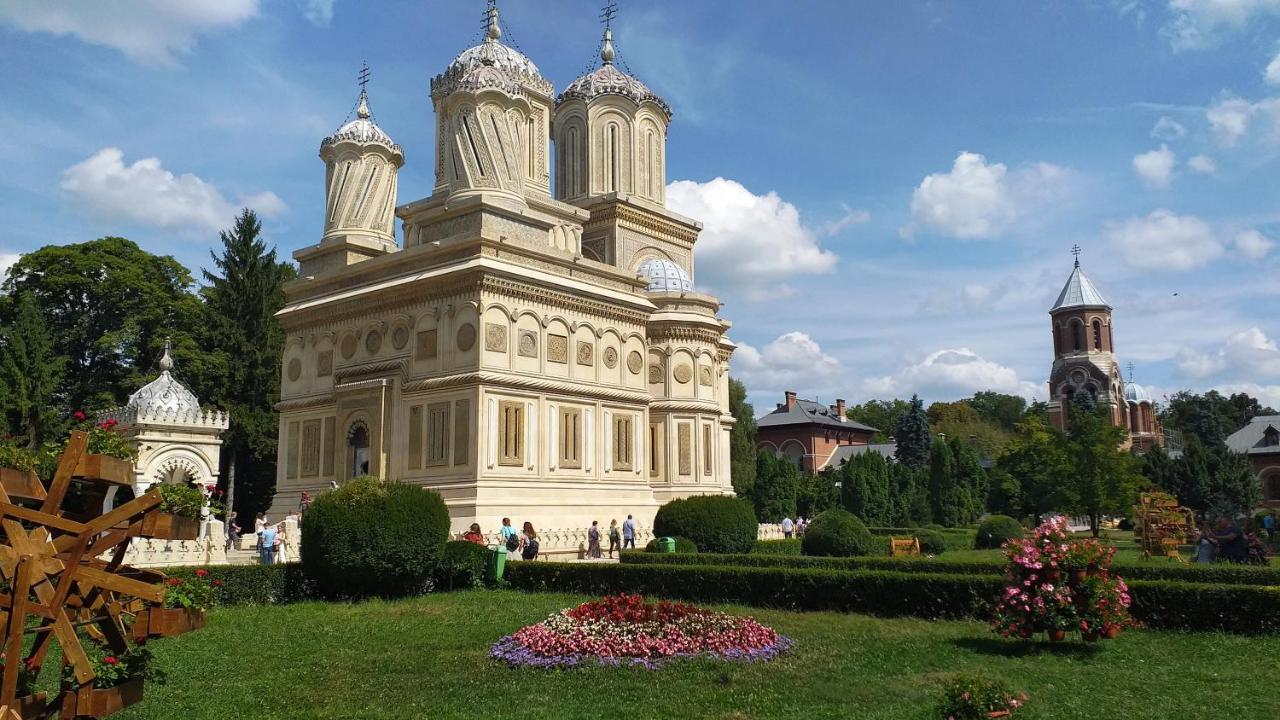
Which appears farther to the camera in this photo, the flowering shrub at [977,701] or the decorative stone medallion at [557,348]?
the decorative stone medallion at [557,348]

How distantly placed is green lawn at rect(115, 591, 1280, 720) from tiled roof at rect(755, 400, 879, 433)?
62.2 metres

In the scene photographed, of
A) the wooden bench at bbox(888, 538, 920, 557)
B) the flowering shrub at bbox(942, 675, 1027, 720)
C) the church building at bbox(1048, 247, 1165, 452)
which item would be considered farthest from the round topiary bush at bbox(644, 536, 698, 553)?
the church building at bbox(1048, 247, 1165, 452)

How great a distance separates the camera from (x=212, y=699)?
936 centimetres

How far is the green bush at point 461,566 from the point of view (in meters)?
17.2

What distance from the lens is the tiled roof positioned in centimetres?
7512

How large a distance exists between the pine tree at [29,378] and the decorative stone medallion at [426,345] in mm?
15817

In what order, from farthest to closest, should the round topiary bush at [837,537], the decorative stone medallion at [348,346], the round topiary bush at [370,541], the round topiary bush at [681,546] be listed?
the decorative stone medallion at [348,346] → the round topiary bush at [837,537] → the round topiary bush at [681,546] → the round topiary bush at [370,541]

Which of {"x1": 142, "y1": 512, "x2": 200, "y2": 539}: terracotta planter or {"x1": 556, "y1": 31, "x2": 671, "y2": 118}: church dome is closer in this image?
{"x1": 142, "y1": 512, "x2": 200, "y2": 539}: terracotta planter

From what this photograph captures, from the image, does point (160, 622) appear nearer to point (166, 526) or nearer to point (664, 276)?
point (166, 526)

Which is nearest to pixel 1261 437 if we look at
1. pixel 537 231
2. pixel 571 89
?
pixel 571 89

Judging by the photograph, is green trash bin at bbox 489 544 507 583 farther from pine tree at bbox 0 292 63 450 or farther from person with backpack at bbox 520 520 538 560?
pine tree at bbox 0 292 63 450

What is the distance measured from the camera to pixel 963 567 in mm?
17453

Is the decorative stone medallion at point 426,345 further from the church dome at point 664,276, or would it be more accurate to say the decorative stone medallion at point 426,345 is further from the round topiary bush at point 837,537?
the round topiary bush at point 837,537

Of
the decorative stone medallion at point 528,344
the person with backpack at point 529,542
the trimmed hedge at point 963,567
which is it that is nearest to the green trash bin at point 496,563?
the trimmed hedge at point 963,567
